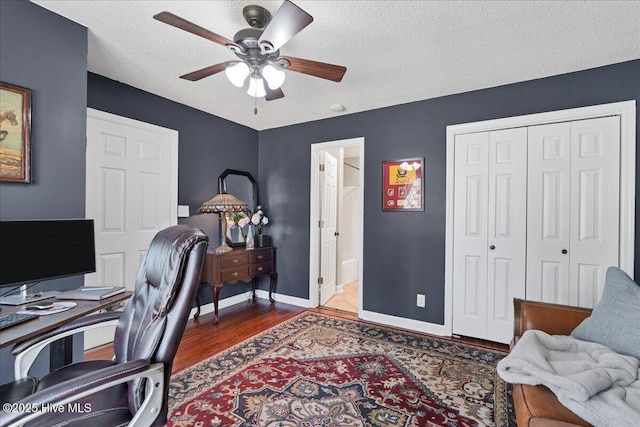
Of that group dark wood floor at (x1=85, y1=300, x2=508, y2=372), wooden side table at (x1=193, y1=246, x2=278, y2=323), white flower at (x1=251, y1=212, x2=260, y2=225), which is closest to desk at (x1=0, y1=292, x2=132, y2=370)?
dark wood floor at (x1=85, y1=300, x2=508, y2=372)

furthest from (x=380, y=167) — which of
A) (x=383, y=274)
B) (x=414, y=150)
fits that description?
(x=383, y=274)

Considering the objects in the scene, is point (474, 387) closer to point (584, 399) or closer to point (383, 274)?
point (584, 399)

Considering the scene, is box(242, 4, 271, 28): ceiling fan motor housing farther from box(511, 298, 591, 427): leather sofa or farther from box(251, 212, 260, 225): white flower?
box(251, 212, 260, 225): white flower

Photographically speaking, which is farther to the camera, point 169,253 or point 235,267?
point 235,267

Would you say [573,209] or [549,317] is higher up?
[573,209]

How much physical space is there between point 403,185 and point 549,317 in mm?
1813

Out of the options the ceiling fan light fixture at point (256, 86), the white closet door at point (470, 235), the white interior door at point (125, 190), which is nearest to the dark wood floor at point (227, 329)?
the white closet door at point (470, 235)

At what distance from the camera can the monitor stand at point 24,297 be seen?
158 cm

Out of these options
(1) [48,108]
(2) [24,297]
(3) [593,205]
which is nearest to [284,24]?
(1) [48,108]

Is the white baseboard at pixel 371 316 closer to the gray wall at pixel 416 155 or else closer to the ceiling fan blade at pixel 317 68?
the gray wall at pixel 416 155

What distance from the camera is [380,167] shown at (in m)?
3.48

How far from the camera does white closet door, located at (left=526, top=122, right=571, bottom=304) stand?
260 cm

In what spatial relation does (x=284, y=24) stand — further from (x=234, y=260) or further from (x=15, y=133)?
(x=234, y=260)

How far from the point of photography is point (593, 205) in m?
2.50
